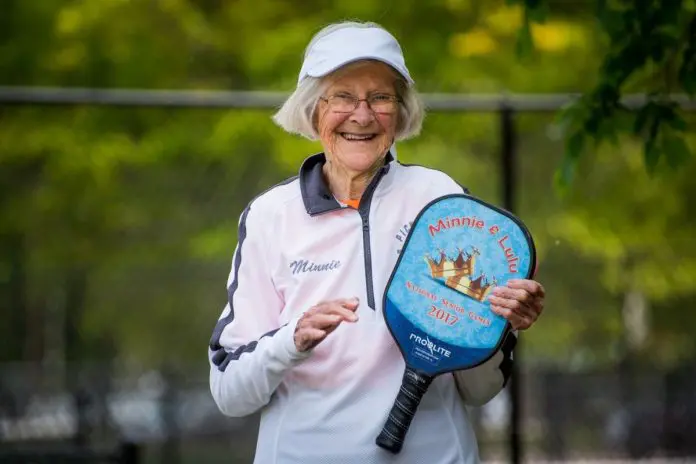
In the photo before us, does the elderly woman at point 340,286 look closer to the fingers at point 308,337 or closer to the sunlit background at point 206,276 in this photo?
the fingers at point 308,337

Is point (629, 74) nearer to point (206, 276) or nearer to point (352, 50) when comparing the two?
point (352, 50)

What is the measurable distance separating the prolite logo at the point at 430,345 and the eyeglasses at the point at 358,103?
466 mm

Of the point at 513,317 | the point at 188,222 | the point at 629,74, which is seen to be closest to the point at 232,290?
the point at 513,317

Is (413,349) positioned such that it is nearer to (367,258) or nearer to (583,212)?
(367,258)

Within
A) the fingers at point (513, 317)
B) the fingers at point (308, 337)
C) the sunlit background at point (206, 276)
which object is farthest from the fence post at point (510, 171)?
the fingers at point (308, 337)

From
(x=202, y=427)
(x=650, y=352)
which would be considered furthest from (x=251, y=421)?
(x=650, y=352)

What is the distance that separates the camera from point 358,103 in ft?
8.08

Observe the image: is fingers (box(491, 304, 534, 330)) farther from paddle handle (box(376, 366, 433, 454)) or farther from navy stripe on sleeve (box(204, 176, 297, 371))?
navy stripe on sleeve (box(204, 176, 297, 371))

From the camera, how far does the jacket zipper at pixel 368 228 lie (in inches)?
94.1

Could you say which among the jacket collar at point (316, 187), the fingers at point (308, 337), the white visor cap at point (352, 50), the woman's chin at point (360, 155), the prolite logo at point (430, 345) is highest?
the white visor cap at point (352, 50)

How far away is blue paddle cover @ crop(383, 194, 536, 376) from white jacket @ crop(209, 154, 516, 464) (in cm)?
6

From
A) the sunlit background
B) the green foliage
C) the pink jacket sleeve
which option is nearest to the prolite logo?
the pink jacket sleeve

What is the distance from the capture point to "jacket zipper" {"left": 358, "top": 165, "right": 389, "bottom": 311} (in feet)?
7.84

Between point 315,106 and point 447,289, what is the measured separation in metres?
0.48
